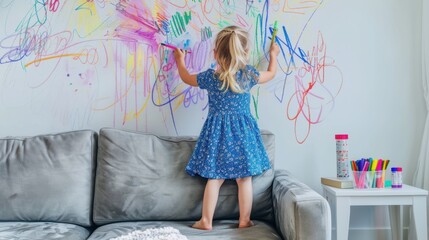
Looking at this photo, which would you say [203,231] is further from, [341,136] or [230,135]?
[341,136]

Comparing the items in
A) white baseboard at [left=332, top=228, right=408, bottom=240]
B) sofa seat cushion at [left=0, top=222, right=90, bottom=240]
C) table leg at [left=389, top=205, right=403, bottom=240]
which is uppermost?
sofa seat cushion at [left=0, top=222, right=90, bottom=240]

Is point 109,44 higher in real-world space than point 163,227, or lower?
higher

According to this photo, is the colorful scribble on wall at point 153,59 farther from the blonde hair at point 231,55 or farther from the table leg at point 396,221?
the table leg at point 396,221

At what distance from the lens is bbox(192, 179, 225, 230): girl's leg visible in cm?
194

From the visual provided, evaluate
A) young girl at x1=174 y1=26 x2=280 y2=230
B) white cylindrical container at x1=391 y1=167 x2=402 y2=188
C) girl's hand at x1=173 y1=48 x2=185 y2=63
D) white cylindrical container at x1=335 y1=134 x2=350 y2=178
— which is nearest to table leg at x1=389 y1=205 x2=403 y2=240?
white cylindrical container at x1=391 y1=167 x2=402 y2=188

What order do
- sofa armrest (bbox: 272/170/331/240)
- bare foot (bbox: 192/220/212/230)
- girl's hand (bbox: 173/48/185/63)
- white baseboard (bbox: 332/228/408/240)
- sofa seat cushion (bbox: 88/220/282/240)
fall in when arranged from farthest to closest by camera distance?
white baseboard (bbox: 332/228/408/240)
girl's hand (bbox: 173/48/185/63)
bare foot (bbox: 192/220/212/230)
sofa seat cushion (bbox: 88/220/282/240)
sofa armrest (bbox: 272/170/331/240)

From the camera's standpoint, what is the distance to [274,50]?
2340 mm

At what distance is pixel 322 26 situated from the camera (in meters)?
2.41

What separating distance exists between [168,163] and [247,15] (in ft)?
2.89

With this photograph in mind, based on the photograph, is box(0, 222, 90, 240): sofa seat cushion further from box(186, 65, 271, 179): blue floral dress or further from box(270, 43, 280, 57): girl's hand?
box(270, 43, 280, 57): girl's hand

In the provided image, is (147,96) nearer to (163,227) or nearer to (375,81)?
(163,227)

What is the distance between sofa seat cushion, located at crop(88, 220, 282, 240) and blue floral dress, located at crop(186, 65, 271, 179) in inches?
8.5

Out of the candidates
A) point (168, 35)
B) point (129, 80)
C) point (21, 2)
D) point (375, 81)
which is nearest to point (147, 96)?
point (129, 80)

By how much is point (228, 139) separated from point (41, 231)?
86 cm
